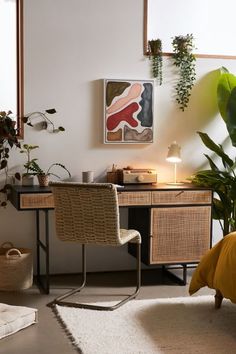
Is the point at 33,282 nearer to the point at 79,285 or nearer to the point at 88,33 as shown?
the point at 79,285

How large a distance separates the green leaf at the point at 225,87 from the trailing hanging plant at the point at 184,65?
9.8 inches

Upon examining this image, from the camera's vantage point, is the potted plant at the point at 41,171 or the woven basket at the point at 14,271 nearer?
the woven basket at the point at 14,271

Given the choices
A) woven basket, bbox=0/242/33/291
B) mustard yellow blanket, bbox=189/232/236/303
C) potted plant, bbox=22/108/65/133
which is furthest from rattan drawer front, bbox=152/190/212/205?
woven basket, bbox=0/242/33/291

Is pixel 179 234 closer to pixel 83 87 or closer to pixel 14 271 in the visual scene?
pixel 14 271

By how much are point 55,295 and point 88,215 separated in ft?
2.41

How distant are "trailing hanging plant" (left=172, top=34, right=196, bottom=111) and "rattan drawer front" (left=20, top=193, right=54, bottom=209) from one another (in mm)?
1557

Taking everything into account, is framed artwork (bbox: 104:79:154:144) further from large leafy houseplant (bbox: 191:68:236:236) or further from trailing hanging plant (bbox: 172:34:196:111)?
large leafy houseplant (bbox: 191:68:236:236)

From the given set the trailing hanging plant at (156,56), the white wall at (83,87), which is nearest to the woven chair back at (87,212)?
the white wall at (83,87)

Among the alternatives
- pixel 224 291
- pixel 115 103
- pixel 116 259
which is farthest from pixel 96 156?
pixel 224 291

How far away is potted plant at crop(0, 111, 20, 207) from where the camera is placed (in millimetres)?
4188

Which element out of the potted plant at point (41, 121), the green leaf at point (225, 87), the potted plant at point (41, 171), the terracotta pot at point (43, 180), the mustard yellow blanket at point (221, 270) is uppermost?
→ the green leaf at point (225, 87)

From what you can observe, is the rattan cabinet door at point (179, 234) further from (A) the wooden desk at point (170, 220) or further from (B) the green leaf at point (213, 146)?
(B) the green leaf at point (213, 146)

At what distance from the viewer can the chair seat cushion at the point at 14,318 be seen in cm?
321

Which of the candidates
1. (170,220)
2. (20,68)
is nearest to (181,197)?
(170,220)
